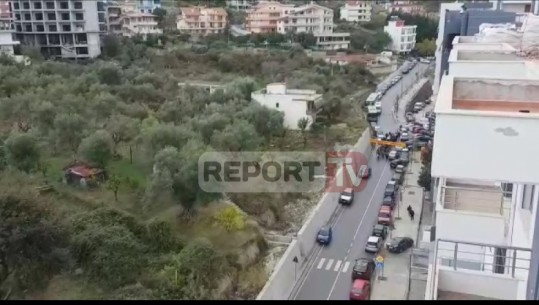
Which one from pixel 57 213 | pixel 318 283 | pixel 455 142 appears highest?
pixel 455 142

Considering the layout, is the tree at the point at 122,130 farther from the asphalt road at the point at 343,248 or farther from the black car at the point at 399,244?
the black car at the point at 399,244

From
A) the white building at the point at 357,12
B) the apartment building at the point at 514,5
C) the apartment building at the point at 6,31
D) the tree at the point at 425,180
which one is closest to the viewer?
the tree at the point at 425,180

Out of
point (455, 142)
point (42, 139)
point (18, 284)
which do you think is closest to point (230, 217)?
point (18, 284)

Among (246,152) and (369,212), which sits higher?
(246,152)

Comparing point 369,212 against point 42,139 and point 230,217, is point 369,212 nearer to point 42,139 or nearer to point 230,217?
point 230,217

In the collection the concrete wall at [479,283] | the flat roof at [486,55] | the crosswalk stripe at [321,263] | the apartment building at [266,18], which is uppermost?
the apartment building at [266,18]

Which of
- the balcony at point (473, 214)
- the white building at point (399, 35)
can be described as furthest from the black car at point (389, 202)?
the white building at point (399, 35)

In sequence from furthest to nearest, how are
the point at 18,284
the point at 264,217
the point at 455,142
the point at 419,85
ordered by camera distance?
the point at 419,85
the point at 264,217
the point at 18,284
the point at 455,142
